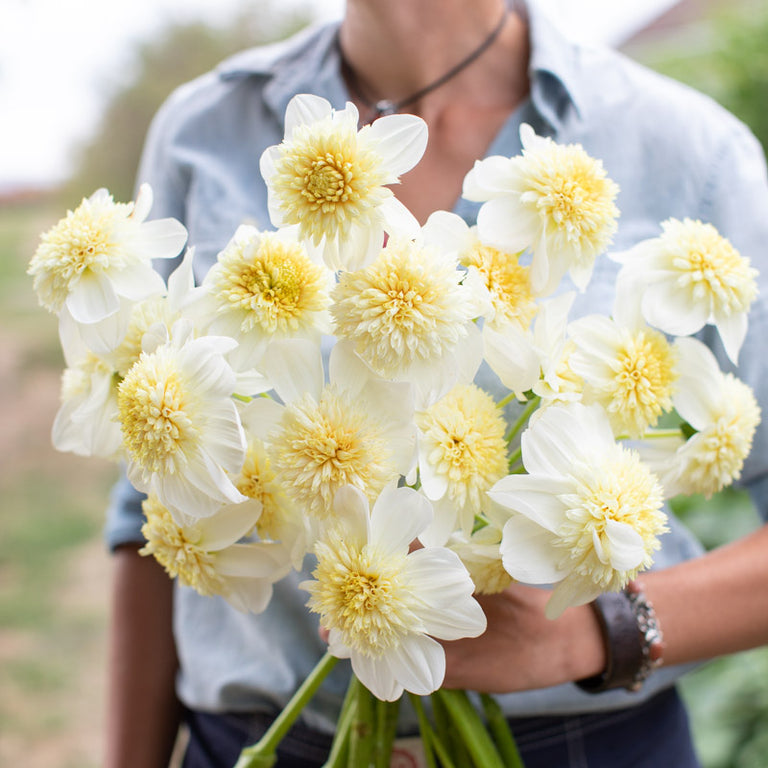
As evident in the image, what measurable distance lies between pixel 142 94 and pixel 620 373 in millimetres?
4851

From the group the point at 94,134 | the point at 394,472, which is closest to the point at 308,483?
the point at 394,472

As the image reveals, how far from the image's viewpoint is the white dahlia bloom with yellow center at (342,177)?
415 millimetres

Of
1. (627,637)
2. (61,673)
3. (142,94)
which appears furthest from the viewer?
(142,94)

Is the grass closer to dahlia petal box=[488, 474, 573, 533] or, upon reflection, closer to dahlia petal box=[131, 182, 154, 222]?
dahlia petal box=[131, 182, 154, 222]

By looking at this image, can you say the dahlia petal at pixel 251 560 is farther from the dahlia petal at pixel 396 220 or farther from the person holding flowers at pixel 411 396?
the dahlia petal at pixel 396 220

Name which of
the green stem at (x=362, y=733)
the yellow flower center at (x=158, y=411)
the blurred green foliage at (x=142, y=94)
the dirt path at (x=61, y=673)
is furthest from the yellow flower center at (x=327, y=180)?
the blurred green foliage at (x=142, y=94)

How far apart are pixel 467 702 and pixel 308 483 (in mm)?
257

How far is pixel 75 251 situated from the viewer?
468 mm

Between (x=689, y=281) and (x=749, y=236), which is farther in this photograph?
(x=749, y=236)

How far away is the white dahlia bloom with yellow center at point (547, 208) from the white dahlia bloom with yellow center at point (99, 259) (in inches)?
7.2

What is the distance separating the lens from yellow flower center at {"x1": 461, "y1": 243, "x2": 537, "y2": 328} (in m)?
0.45

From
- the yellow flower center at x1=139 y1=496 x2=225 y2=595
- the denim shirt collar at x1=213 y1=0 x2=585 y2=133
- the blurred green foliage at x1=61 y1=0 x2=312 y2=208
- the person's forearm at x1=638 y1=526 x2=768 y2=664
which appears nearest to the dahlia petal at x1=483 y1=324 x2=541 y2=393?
the yellow flower center at x1=139 y1=496 x2=225 y2=595

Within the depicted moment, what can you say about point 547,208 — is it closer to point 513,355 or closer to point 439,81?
point 513,355

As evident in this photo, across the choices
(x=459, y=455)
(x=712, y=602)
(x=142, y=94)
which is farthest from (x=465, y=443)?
(x=142, y=94)
